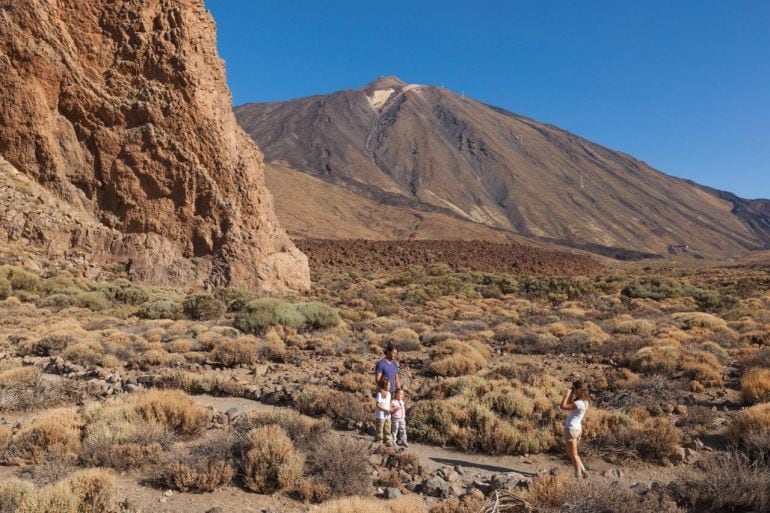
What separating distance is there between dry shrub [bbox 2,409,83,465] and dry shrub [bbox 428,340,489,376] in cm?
667

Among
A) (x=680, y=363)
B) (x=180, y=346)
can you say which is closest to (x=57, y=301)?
(x=180, y=346)

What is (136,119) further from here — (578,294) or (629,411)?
(578,294)

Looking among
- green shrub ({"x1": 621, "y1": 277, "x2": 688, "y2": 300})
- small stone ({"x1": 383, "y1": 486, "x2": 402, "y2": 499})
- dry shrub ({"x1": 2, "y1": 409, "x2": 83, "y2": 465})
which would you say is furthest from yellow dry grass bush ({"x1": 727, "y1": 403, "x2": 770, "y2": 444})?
green shrub ({"x1": 621, "y1": 277, "x2": 688, "y2": 300})

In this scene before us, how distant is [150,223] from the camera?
20375 mm

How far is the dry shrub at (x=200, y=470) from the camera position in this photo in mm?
4625

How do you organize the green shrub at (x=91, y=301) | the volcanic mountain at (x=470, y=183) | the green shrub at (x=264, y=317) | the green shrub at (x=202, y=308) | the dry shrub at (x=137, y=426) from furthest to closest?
1. the volcanic mountain at (x=470, y=183)
2. the green shrub at (x=202, y=308)
3. the green shrub at (x=91, y=301)
4. the green shrub at (x=264, y=317)
5. the dry shrub at (x=137, y=426)

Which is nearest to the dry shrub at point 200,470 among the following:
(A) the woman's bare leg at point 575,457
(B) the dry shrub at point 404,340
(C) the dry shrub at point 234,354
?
(A) the woman's bare leg at point 575,457

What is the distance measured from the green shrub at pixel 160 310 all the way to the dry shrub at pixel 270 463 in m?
12.1

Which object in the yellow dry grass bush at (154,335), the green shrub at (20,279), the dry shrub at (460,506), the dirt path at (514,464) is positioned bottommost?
the dirt path at (514,464)

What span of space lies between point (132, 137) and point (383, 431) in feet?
63.1

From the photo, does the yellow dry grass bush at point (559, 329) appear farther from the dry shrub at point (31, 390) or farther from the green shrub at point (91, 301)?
the green shrub at point (91, 301)

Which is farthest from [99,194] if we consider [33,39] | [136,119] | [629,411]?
[629,411]

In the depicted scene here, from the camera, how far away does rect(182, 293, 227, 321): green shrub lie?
16.2 metres

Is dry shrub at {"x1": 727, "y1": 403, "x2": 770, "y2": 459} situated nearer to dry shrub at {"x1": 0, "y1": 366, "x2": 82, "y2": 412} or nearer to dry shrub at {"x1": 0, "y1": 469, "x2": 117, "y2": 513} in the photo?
dry shrub at {"x1": 0, "y1": 469, "x2": 117, "y2": 513}
